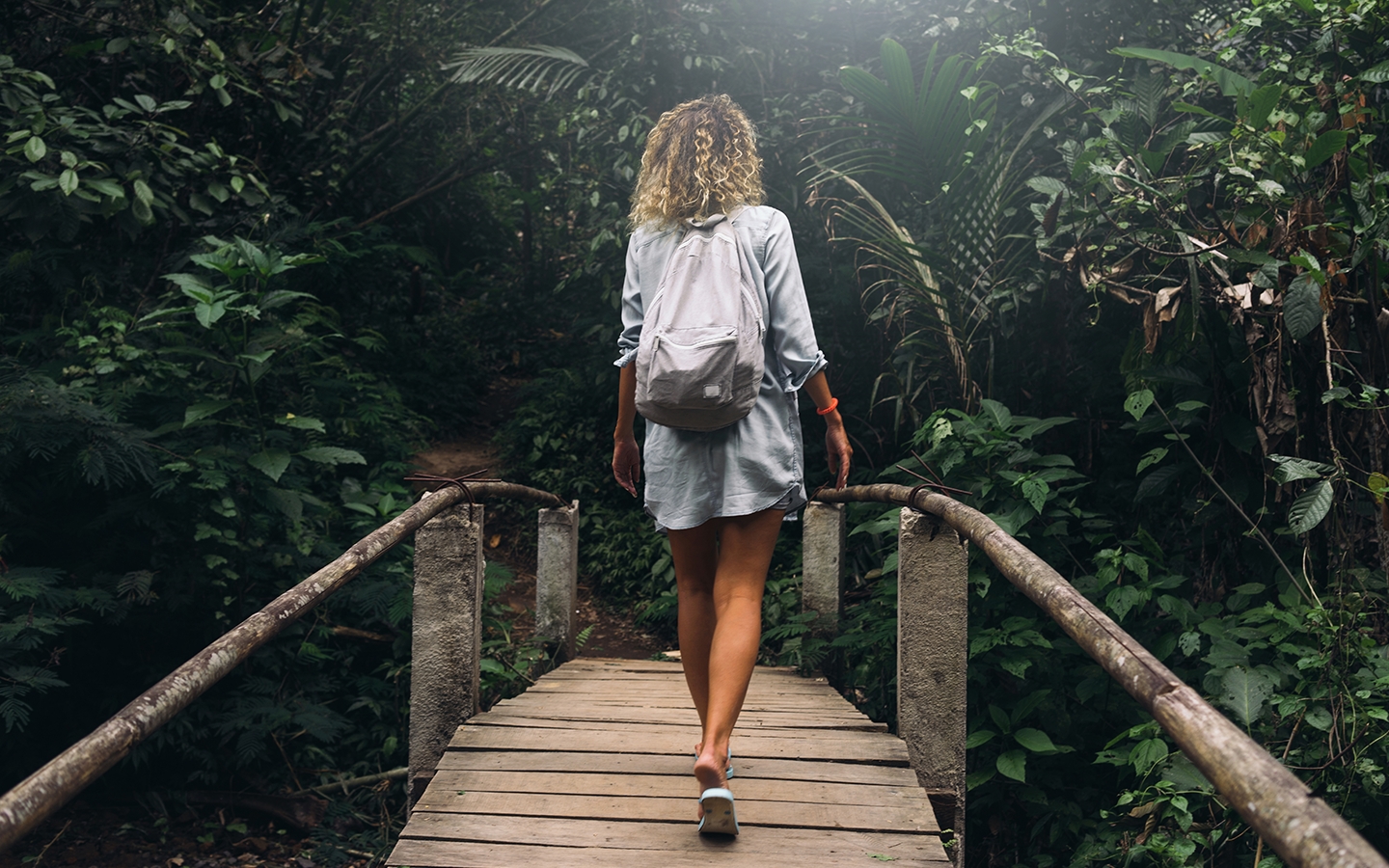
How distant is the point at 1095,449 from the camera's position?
4.99 meters

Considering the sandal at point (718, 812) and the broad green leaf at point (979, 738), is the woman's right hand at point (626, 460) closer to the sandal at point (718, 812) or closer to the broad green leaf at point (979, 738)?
the sandal at point (718, 812)

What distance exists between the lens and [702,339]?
2445 mm

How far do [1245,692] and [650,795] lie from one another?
6.44ft

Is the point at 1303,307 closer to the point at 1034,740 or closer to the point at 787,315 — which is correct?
the point at 1034,740

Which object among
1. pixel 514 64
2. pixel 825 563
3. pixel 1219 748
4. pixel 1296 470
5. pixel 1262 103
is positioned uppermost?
pixel 514 64

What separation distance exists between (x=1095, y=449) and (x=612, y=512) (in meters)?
5.14

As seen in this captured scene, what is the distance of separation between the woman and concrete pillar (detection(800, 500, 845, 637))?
2073 mm

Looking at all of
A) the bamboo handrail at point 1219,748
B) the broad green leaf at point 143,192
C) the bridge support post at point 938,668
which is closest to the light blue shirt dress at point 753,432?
the bridge support post at point 938,668

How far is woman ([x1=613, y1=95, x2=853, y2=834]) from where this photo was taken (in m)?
2.61

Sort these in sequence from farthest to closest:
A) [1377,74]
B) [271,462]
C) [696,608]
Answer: [271,462], [1377,74], [696,608]

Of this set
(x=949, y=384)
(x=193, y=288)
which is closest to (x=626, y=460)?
(x=193, y=288)

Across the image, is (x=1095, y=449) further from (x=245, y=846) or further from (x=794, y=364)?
(x=245, y=846)

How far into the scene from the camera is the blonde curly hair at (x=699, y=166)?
2.67m

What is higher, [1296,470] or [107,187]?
[107,187]
